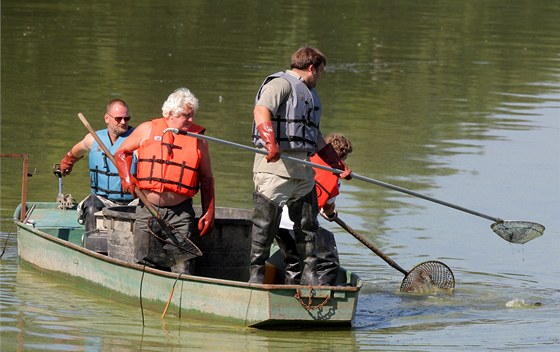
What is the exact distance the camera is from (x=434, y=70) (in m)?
24.8

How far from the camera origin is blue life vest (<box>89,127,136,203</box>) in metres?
10.7

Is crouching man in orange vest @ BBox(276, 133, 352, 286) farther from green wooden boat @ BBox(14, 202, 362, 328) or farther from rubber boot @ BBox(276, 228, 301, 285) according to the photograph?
green wooden boat @ BBox(14, 202, 362, 328)

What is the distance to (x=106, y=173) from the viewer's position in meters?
10.7

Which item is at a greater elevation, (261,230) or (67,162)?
(67,162)

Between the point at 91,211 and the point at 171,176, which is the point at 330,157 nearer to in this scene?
the point at 171,176

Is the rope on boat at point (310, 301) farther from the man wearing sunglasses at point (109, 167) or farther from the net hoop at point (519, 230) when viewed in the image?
the man wearing sunglasses at point (109, 167)

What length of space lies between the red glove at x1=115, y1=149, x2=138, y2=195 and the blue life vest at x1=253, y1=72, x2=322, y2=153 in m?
0.89

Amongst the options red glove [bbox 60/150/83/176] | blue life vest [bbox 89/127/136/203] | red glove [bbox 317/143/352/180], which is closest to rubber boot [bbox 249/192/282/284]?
red glove [bbox 317/143/352/180]

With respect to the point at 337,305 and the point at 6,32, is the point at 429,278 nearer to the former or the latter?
the point at 337,305

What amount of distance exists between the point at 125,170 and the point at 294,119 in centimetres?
123

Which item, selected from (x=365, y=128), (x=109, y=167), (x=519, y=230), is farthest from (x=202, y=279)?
(x=365, y=128)

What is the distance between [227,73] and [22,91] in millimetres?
3976

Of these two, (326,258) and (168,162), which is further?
(326,258)

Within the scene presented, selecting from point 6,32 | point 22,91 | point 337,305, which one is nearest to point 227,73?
point 22,91
